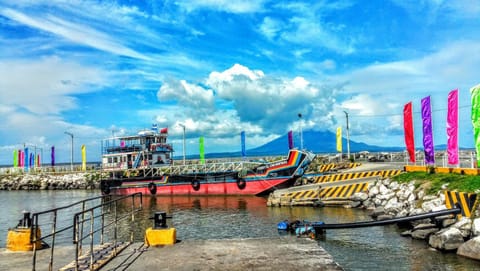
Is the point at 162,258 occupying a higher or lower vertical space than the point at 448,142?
lower

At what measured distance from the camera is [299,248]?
9.61 meters

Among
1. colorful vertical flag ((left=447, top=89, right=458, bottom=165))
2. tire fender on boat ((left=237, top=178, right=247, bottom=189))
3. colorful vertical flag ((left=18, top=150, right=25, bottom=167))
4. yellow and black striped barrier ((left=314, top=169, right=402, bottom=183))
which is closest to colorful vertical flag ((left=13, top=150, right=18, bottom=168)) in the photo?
colorful vertical flag ((left=18, top=150, right=25, bottom=167))

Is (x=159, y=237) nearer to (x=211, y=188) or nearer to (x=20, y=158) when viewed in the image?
(x=211, y=188)

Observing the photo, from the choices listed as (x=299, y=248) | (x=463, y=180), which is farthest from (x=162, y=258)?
(x=463, y=180)

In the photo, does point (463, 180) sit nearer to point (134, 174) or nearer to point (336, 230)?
point (336, 230)

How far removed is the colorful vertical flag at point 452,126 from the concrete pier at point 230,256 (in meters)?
12.0

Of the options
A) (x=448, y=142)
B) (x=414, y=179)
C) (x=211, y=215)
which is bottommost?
(x=211, y=215)

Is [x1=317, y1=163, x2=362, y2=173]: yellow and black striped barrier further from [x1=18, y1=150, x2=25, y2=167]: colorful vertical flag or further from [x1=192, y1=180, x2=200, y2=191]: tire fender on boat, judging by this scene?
[x1=18, y1=150, x2=25, y2=167]: colorful vertical flag

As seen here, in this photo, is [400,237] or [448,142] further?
[448,142]

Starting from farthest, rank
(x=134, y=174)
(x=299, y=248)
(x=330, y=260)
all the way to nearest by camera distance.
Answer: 1. (x=134, y=174)
2. (x=299, y=248)
3. (x=330, y=260)

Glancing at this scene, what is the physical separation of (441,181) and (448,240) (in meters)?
6.87

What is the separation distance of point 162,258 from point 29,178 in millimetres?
63833

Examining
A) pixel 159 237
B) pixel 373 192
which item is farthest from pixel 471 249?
pixel 373 192

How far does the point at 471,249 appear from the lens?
38.2 ft
